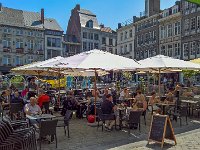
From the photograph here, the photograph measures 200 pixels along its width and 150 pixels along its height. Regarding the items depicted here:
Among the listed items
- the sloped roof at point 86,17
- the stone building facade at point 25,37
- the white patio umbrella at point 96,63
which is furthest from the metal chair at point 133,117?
the sloped roof at point 86,17

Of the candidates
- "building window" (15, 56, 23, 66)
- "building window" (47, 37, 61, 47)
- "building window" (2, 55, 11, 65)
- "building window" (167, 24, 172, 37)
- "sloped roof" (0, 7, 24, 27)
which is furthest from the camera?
"building window" (47, 37, 61, 47)

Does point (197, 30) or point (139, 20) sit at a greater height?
point (139, 20)

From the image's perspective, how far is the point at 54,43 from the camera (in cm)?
6838

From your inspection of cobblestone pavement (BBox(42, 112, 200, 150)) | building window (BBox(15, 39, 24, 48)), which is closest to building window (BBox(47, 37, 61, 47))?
building window (BBox(15, 39, 24, 48))

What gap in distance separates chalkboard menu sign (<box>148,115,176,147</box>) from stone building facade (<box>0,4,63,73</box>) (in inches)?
2151

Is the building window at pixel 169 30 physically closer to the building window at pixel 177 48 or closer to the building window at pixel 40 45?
the building window at pixel 177 48

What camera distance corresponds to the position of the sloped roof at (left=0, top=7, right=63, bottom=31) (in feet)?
205

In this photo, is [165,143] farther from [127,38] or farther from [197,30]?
[127,38]

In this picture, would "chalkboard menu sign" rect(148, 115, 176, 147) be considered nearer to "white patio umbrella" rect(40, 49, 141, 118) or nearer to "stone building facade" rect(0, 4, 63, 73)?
"white patio umbrella" rect(40, 49, 141, 118)

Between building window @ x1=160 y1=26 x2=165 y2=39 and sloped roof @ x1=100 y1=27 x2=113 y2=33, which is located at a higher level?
sloped roof @ x1=100 y1=27 x2=113 y2=33

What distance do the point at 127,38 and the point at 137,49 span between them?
4875 mm

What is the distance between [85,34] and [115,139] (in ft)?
212

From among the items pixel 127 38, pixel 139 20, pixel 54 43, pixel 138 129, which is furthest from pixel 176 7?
pixel 138 129

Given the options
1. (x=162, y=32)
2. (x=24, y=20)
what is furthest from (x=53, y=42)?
(x=162, y=32)
